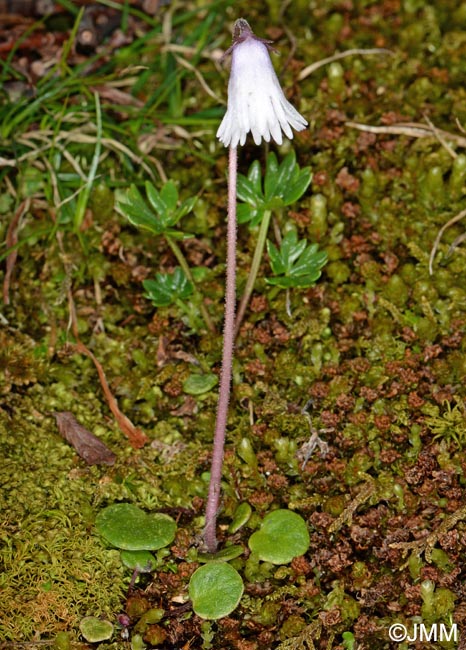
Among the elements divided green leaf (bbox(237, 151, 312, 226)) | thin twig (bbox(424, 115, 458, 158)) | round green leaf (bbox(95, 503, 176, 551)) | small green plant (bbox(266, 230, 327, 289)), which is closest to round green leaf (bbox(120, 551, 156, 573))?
round green leaf (bbox(95, 503, 176, 551))

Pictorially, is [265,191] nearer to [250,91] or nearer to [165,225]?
[165,225]

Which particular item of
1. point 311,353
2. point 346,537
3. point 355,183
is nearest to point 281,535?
point 346,537

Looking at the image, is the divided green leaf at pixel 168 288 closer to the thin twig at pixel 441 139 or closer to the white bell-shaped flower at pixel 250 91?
the white bell-shaped flower at pixel 250 91

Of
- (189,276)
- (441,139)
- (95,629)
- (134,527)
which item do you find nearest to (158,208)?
(189,276)

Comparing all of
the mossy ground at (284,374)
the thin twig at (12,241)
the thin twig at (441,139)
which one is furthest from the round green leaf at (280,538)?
the thin twig at (441,139)

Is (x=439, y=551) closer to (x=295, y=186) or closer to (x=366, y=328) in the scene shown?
(x=366, y=328)

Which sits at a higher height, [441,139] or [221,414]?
[441,139]
